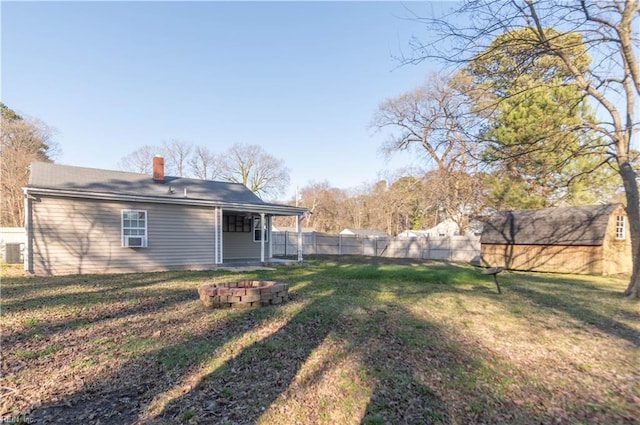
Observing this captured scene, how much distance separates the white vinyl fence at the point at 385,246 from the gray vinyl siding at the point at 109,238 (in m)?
9.89

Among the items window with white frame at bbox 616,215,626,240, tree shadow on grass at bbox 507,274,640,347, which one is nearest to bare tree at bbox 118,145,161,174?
tree shadow on grass at bbox 507,274,640,347

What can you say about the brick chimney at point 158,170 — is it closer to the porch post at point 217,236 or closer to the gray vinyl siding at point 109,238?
the gray vinyl siding at point 109,238

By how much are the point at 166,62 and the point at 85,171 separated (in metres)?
5.92

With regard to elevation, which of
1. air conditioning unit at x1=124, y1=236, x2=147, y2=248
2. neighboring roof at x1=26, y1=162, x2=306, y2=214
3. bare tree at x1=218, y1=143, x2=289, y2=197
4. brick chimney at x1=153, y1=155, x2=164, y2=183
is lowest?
air conditioning unit at x1=124, y1=236, x2=147, y2=248

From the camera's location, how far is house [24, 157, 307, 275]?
410 inches

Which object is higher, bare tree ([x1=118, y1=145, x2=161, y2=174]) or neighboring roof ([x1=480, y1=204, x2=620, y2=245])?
bare tree ([x1=118, y1=145, x2=161, y2=174])

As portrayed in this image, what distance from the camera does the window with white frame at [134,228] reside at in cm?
1160

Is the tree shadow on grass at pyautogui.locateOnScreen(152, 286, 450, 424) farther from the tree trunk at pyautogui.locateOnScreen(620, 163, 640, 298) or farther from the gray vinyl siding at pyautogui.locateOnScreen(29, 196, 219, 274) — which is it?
the gray vinyl siding at pyautogui.locateOnScreen(29, 196, 219, 274)

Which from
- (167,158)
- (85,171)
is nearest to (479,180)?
(85,171)

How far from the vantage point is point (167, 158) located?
4188 cm

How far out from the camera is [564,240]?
598 inches

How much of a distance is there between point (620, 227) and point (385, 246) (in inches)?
540

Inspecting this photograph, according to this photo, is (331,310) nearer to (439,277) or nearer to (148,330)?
(148,330)

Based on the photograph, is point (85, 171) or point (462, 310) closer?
point (462, 310)
